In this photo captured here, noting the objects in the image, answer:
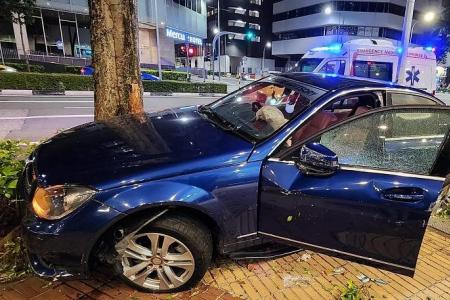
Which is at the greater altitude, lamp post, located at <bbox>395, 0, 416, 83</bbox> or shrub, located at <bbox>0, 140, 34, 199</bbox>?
lamp post, located at <bbox>395, 0, 416, 83</bbox>

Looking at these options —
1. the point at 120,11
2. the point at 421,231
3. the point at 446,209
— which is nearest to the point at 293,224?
the point at 421,231

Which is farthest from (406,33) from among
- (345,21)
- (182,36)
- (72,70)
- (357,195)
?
(345,21)

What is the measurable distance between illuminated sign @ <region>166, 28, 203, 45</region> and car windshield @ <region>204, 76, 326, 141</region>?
2671 centimetres

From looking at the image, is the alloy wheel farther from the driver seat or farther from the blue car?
the driver seat

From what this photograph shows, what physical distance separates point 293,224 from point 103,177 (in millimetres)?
1370

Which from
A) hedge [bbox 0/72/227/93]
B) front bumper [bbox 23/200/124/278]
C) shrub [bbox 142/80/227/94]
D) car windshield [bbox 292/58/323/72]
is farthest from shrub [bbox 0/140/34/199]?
shrub [bbox 142/80/227/94]

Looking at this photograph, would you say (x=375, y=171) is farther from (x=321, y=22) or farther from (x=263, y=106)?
(x=321, y=22)

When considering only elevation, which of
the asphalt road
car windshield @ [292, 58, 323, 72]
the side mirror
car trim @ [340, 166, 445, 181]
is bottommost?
the asphalt road

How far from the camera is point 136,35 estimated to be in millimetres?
3900

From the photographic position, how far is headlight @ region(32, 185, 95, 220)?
80.9 inches

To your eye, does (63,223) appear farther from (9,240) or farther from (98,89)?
(98,89)

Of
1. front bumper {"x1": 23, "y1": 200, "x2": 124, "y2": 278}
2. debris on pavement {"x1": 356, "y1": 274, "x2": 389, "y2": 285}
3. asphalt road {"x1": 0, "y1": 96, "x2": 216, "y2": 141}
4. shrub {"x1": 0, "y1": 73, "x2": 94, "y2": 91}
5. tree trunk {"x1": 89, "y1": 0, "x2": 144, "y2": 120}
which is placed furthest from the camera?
shrub {"x1": 0, "y1": 73, "x2": 94, "y2": 91}

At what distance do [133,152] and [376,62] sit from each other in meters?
10.7

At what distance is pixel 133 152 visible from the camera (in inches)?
93.1
